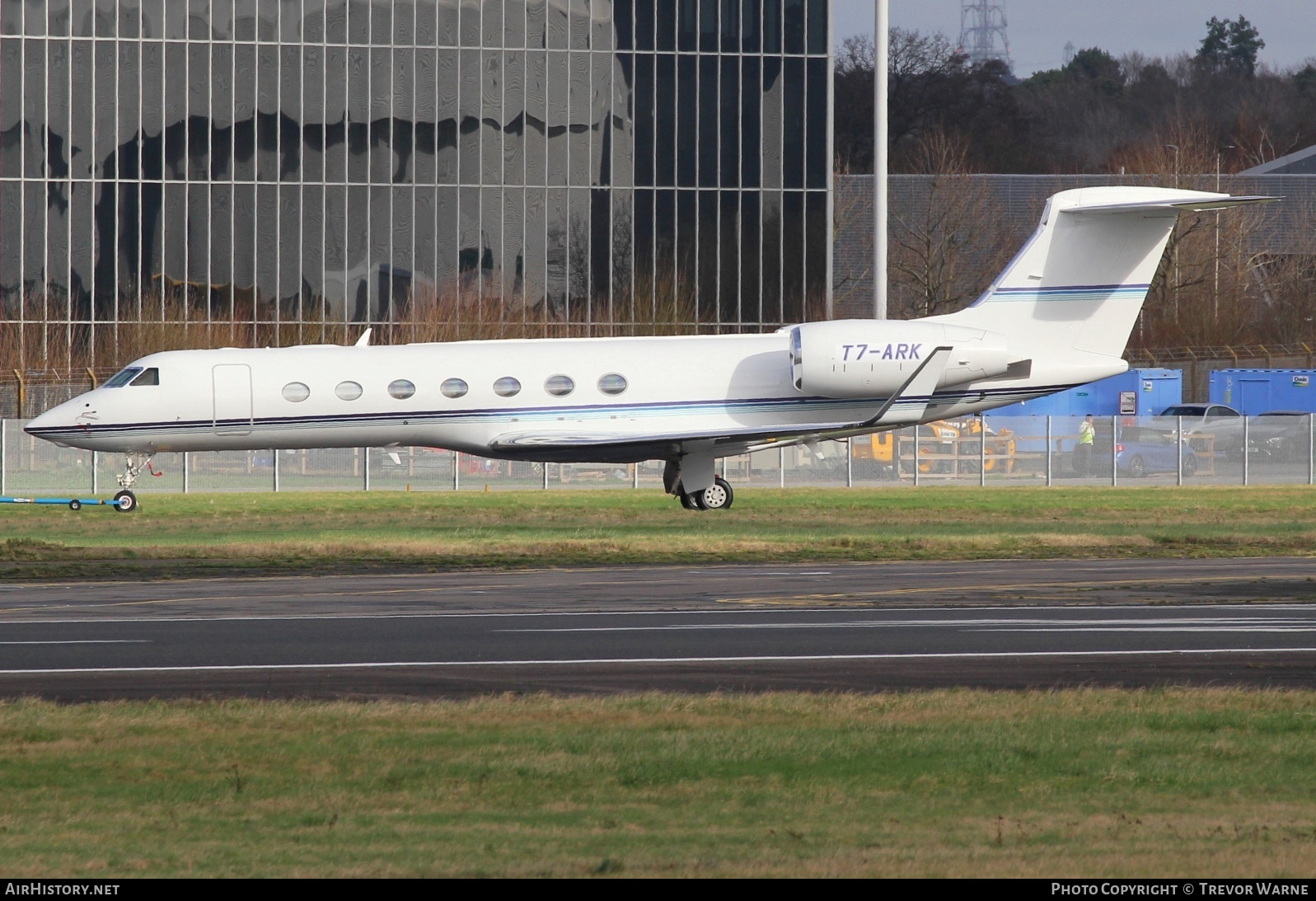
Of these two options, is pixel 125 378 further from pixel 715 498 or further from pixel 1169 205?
pixel 1169 205

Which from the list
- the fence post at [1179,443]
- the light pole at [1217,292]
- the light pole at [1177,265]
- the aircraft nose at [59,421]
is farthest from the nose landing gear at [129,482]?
the light pole at [1217,292]

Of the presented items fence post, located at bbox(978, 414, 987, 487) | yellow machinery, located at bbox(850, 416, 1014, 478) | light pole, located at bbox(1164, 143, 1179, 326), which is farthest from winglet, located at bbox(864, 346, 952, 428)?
light pole, located at bbox(1164, 143, 1179, 326)

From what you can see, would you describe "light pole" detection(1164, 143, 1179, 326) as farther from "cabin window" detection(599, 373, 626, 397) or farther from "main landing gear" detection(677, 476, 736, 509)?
"cabin window" detection(599, 373, 626, 397)

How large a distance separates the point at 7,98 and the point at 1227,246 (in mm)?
49907

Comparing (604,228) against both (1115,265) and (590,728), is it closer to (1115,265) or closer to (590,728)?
(1115,265)

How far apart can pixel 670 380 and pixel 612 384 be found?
3.24 ft

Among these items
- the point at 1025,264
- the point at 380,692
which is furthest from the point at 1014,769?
the point at 1025,264

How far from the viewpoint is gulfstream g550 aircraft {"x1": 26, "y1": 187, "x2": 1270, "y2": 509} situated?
29.4 metres

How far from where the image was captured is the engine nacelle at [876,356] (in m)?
29.4

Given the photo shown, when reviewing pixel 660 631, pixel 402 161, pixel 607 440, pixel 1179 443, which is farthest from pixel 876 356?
pixel 402 161

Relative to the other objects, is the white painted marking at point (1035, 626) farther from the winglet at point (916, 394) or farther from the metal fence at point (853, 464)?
the metal fence at point (853, 464)

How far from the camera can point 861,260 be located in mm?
78000

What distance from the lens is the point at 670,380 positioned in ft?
98.7

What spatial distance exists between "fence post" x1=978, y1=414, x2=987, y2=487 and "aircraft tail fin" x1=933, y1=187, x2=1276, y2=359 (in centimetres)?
1272
